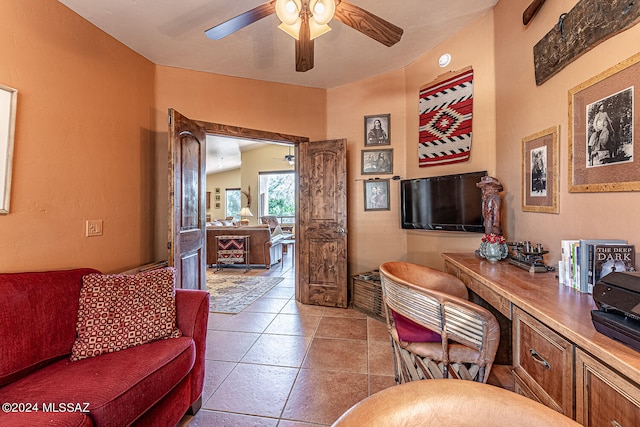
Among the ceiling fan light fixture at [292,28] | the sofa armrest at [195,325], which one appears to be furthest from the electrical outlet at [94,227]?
the ceiling fan light fixture at [292,28]

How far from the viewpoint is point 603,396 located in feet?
2.57

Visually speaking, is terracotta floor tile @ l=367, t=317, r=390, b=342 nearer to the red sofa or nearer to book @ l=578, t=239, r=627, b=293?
the red sofa

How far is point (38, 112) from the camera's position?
6.31 feet

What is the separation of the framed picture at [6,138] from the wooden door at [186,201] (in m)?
0.93

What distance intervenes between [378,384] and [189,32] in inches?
134

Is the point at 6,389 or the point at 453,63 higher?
the point at 453,63

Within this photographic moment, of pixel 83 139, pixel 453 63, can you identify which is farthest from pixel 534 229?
pixel 83 139

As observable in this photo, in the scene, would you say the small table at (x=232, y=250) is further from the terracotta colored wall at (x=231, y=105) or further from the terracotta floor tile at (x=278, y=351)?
the terracotta floor tile at (x=278, y=351)

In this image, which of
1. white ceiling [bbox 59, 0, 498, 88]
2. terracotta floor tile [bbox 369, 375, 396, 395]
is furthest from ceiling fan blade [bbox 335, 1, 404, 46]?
terracotta floor tile [bbox 369, 375, 396, 395]

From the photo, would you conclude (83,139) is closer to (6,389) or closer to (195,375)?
(6,389)

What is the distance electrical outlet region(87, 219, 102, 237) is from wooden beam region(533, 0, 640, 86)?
11.6 feet

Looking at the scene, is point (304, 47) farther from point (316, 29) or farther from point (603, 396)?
point (603, 396)

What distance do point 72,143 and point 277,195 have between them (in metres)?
7.44

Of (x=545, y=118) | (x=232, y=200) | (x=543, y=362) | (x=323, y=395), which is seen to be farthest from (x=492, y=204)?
(x=232, y=200)
